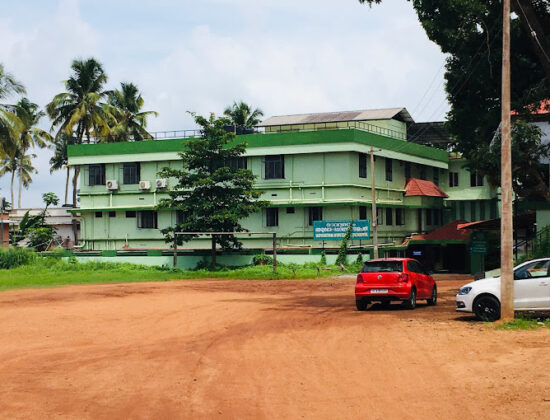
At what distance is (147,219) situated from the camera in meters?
51.8

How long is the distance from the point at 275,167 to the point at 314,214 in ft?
14.0

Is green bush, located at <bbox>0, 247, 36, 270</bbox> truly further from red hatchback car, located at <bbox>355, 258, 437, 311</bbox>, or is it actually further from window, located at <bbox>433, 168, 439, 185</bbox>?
window, located at <bbox>433, 168, 439, 185</bbox>

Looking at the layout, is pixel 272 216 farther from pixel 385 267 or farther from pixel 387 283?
pixel 387 283

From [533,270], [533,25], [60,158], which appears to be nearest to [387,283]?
[533,270]

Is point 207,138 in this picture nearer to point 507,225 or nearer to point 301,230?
point 301,230

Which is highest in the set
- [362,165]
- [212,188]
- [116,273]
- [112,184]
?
[362,165]

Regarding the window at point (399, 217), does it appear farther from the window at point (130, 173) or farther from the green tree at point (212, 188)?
the window at point (130, 173)

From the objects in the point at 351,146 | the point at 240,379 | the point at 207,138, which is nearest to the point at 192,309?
the point at 240,379

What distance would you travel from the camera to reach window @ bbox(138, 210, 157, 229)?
51.6 meters

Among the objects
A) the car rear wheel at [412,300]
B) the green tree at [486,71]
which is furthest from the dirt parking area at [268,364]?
the green tree at [486,71]

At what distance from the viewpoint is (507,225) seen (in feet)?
55.3

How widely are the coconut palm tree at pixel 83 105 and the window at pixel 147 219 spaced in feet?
40.4

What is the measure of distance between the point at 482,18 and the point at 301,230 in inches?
809

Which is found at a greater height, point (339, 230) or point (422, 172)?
point (422, 172)
